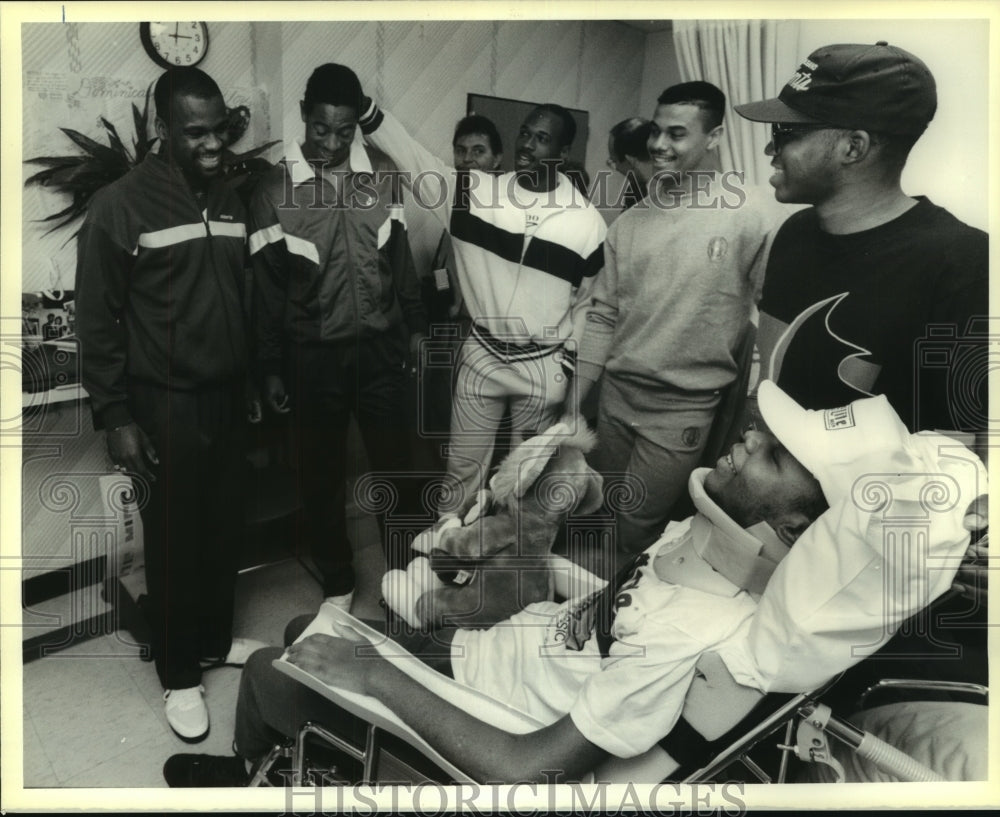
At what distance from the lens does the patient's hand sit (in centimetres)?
224

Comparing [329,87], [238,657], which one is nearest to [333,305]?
[329,87]

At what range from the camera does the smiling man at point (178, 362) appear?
2.28 metres

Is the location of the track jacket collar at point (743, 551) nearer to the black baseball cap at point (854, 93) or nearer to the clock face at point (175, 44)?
the black baseball cap at point (854, 93)

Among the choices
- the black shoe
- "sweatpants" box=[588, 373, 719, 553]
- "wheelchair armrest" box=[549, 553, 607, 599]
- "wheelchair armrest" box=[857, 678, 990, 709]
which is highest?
"sweatpants" box=[588, 373, 719, 553]

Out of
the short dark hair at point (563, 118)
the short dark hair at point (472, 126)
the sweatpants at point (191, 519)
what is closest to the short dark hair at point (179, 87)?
the short dark hair at point (472, 126)

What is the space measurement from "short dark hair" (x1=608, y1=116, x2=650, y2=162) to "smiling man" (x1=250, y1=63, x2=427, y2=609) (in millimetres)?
586

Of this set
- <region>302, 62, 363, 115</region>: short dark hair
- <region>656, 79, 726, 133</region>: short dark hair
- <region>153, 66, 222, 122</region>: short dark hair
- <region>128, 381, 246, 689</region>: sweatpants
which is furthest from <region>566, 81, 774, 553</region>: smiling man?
<region>153, 66, 222, 122</region>: short dark hair

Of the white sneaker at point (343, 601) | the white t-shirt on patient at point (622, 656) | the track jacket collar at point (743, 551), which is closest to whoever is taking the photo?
the white t-shirt on patient at point (622, 656)

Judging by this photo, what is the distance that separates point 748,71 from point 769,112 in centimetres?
12

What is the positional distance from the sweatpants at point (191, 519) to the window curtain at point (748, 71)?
57.5 inches

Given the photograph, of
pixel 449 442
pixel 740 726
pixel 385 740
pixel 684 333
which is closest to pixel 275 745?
pixel 385 740

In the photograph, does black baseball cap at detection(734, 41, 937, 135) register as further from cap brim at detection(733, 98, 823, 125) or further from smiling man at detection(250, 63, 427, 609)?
smiling man at detection(250, 63, 427, 609)

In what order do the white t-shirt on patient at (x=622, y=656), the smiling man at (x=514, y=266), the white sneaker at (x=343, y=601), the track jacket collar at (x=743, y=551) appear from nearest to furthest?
the white t-shirt on patient at (x=622, y=656) < the track jacket collar at (x=743, y=551) < the smiling man at (x=514, y=266) < the white sneaker at (x=343, y=601)

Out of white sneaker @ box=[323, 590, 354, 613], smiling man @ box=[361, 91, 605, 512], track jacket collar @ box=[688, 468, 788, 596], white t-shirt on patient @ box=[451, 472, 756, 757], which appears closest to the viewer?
white t-shirt on patient @ box=[451, 472, 756, 757]
